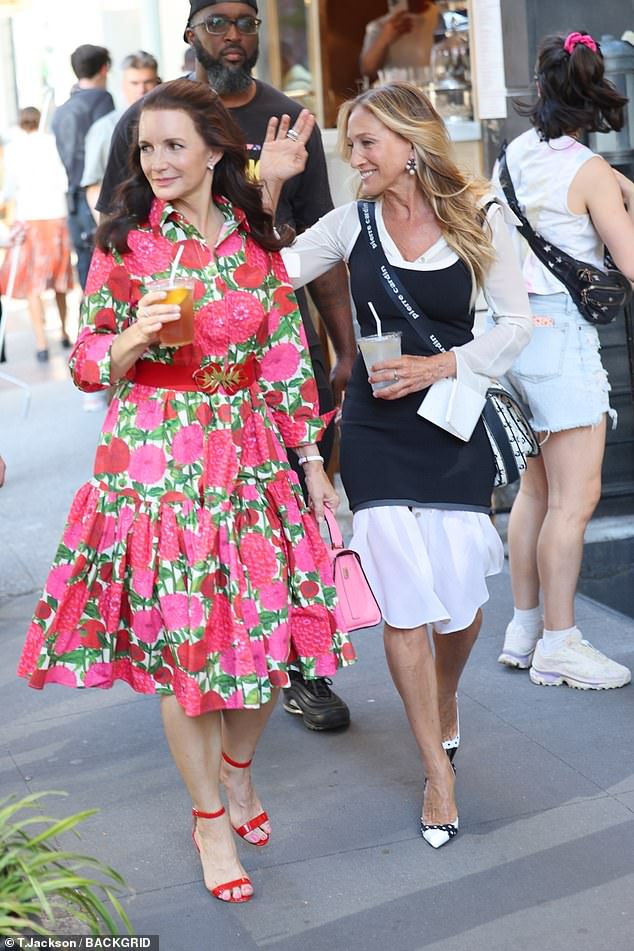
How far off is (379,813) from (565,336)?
178 cm

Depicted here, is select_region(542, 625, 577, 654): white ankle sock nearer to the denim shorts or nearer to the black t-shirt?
the denim shorts

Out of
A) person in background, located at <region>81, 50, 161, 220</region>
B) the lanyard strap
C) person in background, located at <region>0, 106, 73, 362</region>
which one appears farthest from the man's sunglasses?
person in background, located at <region>0, 106, 73, 362</region>

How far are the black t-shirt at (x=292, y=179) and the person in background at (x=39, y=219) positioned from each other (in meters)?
7.46

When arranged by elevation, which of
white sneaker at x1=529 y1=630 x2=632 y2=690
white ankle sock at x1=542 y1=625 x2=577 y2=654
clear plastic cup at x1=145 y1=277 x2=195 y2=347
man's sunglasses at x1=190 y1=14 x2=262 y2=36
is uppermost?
man's sunglasses at x1=190 y1=14 x2=262 y2=36

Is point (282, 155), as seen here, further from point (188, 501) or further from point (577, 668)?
point (577, 668)

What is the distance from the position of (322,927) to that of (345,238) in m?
1.77

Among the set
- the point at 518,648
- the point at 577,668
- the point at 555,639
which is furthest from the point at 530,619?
the point at 577,668

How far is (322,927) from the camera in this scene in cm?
342

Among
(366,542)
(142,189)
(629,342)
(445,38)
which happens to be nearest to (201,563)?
(366,542)

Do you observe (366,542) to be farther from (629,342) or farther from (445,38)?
(445,38)

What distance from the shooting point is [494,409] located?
13.0 feet

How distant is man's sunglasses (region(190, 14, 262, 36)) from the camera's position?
176 inches

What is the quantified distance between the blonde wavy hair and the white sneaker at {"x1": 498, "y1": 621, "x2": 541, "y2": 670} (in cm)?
171

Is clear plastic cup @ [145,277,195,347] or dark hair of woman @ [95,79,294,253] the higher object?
dark hair of woman @ [95,79,294,253]
